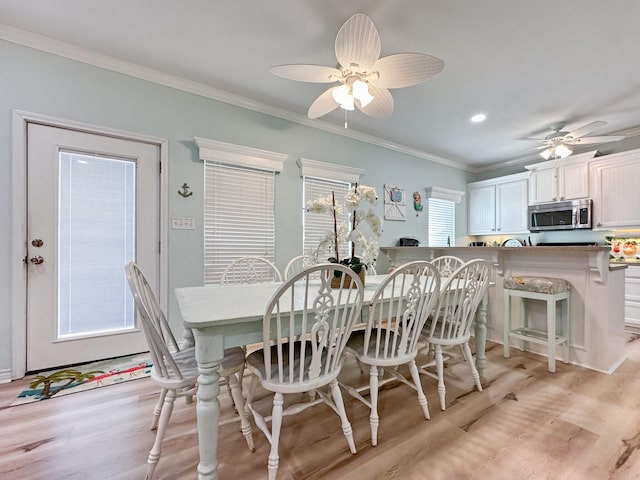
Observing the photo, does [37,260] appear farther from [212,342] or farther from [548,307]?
[548,307]

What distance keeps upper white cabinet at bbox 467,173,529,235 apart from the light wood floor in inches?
125

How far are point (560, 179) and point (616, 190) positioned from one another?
641mm

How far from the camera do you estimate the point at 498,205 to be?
4949 mm

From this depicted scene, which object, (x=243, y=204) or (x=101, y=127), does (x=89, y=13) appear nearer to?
(x=101, y=127)

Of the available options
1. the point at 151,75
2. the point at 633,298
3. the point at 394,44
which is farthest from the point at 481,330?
the point at 151,75

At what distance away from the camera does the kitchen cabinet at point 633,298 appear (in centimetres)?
341

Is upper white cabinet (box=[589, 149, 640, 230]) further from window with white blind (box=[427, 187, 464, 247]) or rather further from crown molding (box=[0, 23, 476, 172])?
crown molding (box=[0, 23, 476, 172])

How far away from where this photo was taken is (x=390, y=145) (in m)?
4.23

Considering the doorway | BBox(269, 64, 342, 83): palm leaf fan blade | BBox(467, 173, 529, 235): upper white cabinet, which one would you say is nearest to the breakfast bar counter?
BBox(269, 64, 342, 83): palm leaf fan blade

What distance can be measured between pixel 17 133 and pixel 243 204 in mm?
1736

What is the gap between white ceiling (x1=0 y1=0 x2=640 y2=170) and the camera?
1824 millimetres

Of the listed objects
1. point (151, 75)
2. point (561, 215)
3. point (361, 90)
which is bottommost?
point (561, 215)

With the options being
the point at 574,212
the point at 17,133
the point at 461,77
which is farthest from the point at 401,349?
the point at 574,212

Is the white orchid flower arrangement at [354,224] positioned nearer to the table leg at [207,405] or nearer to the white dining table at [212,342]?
the white dining table at [212,342]
